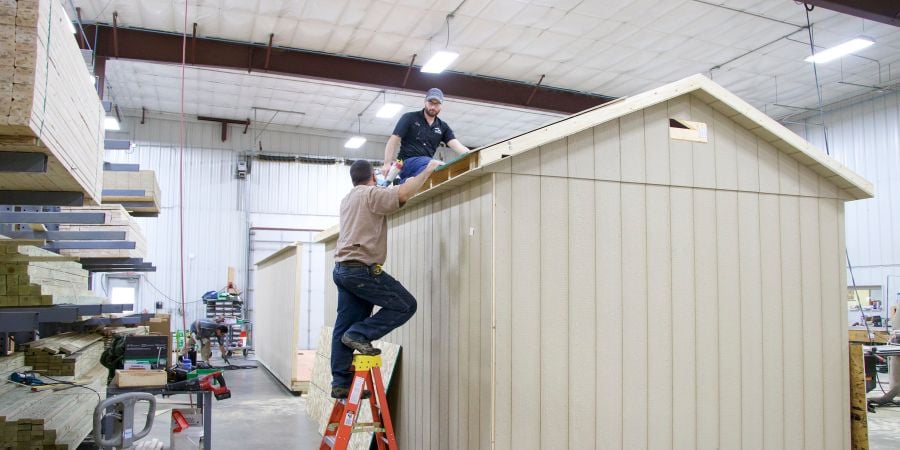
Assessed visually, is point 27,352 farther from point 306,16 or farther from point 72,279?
point 306,16

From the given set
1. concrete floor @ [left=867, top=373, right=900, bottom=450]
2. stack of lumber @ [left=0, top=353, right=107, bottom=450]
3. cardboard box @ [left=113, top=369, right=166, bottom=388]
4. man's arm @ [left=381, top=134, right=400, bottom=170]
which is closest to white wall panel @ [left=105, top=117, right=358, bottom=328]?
stack of lumber @ [left=0, top=353, right=107, bottom=450]

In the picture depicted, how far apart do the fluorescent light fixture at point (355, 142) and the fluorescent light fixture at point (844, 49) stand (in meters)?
13.8

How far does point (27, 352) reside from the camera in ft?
29.5

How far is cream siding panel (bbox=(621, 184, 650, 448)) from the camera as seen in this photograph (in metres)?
5.36

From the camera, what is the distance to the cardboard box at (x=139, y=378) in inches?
239

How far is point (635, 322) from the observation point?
5461mm

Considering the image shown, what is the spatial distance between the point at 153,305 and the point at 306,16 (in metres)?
12.1

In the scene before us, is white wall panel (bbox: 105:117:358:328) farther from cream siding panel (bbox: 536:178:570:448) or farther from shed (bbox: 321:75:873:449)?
cream siding panel (bbox: 536:178:570:448)

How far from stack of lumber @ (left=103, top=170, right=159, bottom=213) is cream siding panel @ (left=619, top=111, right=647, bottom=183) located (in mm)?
7762

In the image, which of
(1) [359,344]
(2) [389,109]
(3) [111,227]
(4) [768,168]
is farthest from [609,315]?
(2) [389,109]

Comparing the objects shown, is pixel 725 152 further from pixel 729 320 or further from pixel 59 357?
pixel 59 357

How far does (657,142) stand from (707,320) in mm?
1598

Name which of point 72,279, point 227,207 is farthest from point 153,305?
point 72,279

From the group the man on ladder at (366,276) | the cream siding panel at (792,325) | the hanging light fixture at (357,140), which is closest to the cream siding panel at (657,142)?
→ the cream siding panel at (792,325)
